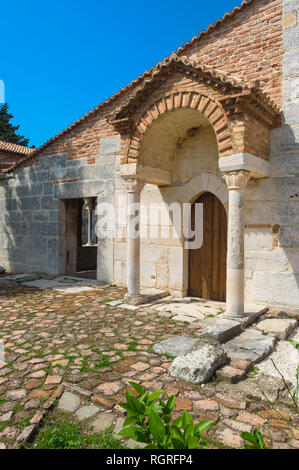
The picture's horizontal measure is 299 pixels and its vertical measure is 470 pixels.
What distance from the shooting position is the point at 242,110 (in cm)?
457

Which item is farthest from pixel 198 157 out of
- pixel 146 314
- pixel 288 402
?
pixel 288 402

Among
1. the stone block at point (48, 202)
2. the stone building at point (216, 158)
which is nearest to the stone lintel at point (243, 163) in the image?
the stone building at point (216, 158)

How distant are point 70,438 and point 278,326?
3.28 meters

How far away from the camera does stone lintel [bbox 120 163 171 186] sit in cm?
599

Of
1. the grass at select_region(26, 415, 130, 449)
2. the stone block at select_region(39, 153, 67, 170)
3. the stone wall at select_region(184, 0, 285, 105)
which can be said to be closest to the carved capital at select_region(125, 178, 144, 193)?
the stone wall at select_region(184, 0, 285, 105)

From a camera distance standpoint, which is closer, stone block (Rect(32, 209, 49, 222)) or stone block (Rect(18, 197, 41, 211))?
stone block (Rect(32, 209, 49, 222))

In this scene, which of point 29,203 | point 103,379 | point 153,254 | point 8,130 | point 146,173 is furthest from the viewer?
point 8,130

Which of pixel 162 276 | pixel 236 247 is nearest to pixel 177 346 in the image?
pixel 236 247

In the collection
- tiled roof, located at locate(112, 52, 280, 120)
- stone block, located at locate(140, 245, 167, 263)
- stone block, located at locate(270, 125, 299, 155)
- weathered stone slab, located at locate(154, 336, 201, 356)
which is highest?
tiled roof, located at locate(112, 52, 280, 120)

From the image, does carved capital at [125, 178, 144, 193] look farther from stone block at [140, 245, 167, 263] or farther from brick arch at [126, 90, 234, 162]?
stone block at [140, 245, 167, 263]

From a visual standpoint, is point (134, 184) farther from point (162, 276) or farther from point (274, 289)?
point (274, 289)

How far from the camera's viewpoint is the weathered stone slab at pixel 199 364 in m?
3.09

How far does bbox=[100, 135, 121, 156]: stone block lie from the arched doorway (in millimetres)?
2400
